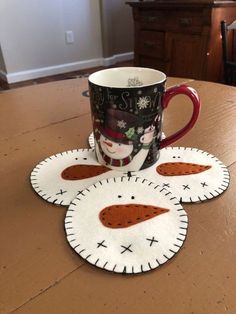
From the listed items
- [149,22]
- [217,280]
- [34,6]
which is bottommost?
[217,280]

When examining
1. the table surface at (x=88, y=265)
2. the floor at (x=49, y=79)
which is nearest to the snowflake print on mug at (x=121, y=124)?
the table surface at (x=88, y=265)

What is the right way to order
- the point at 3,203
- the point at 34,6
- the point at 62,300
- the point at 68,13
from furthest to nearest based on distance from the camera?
the point at 68,13 → the point at 34,6 → the point at 3,203 → the point at 62,300

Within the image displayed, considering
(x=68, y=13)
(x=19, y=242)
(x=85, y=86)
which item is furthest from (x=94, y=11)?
(x=19, y=242)

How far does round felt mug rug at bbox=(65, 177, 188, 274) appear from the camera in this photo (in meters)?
0.27

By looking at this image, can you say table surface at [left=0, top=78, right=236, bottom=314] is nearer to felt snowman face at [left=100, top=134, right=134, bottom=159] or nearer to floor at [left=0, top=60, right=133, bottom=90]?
felt snowman face at [left=100, top=134, right=134, bottom=159]

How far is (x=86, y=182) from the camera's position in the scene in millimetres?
373

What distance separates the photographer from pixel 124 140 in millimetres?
361

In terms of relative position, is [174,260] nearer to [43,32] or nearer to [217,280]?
[217,280]

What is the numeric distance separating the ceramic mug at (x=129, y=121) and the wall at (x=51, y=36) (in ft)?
7.47

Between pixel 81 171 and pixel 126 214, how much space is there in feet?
0.35

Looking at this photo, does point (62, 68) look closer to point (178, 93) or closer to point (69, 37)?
point (69, 37)

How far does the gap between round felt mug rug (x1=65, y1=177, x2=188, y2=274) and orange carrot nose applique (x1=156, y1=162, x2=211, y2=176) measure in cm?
4

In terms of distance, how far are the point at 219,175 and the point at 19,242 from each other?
0.26 metres

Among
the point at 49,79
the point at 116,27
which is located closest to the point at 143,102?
the point at 49,79
